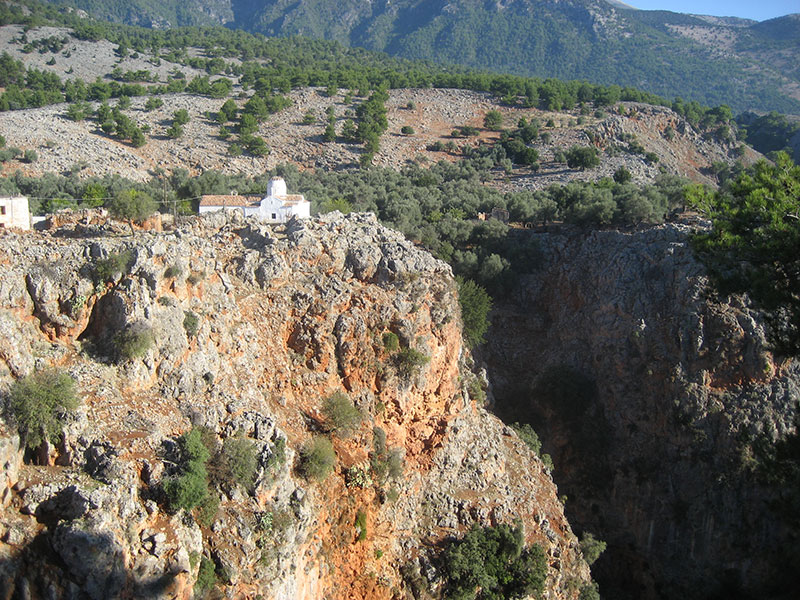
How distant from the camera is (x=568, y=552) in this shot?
65.1 feet

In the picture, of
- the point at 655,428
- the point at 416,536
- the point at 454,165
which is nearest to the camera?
the point at 416,536

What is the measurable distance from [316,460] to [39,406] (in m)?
5.71

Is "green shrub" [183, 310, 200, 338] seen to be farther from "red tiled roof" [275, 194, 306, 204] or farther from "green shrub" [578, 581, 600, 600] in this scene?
"green shrub" [578, 581, 600, 600]

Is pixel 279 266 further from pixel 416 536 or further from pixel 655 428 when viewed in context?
pixel 655 428

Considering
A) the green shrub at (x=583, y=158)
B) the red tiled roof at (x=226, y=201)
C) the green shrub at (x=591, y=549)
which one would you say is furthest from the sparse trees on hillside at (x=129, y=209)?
the green shrub at (x=583, y=158)

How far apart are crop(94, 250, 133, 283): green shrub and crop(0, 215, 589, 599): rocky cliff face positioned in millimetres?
66

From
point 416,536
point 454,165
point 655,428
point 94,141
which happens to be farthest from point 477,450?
point 94,141

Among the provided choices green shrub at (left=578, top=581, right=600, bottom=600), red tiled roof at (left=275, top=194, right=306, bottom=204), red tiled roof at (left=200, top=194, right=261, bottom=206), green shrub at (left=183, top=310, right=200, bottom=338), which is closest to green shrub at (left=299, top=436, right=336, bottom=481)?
green shrub at (left=183, top=310, right=200, bottom=338)

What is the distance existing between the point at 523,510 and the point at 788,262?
1065cm

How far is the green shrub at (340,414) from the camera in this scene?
57.0ft

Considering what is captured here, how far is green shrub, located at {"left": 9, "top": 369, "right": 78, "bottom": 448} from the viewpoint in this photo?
1284 centimetres

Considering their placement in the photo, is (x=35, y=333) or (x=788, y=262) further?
(x=35, y=333)

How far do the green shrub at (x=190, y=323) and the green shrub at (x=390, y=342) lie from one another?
495 cm

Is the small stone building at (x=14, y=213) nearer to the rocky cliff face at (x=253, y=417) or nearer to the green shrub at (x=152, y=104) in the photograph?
the rocky cliff face at (x=253, y=417)
